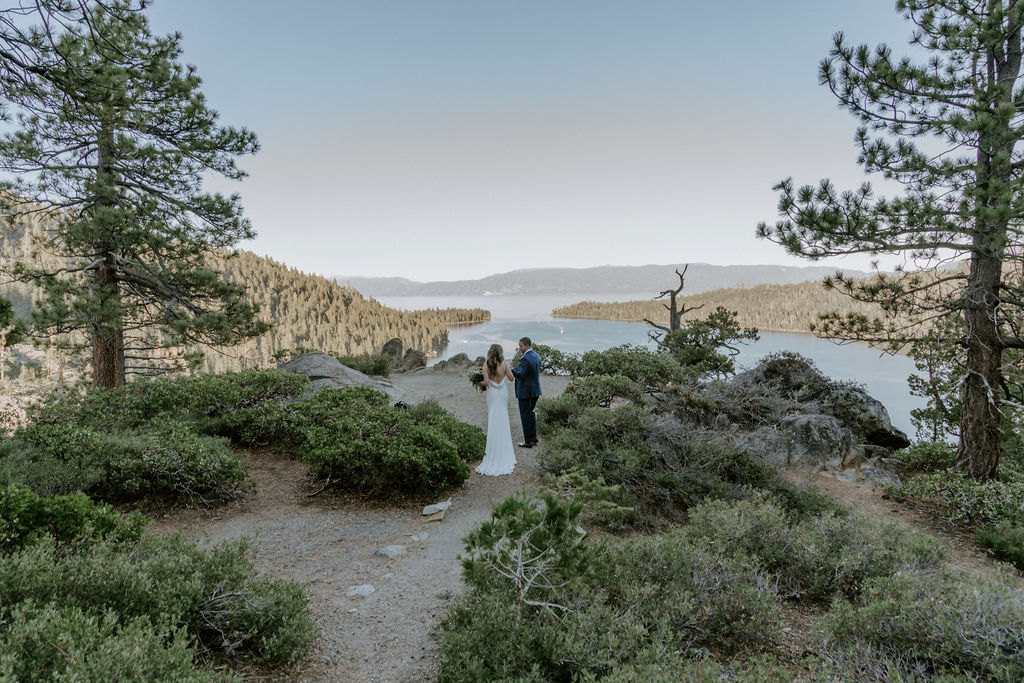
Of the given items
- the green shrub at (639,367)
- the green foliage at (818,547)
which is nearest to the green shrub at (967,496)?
the green foliage at (818,547)

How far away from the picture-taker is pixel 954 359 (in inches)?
345

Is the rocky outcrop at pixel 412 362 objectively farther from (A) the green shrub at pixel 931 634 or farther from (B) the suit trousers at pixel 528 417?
(A) the green shrub at pixel 931 634

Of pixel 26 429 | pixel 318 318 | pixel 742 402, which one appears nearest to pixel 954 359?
pixel 742 402

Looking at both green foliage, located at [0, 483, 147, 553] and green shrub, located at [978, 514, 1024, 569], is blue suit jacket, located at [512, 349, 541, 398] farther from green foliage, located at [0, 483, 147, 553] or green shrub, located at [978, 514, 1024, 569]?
green shrub, located at [978, 514, 1024, 569]

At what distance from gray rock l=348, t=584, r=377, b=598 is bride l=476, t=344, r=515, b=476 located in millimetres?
3587

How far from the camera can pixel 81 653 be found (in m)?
1.97

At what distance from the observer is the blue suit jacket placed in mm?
8727

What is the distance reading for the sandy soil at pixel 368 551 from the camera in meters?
3.38

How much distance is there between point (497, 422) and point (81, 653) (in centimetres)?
614

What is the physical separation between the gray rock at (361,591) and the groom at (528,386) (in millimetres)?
4718

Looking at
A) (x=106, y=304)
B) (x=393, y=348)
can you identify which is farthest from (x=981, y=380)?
(x=393, y=348)

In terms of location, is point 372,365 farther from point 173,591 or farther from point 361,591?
point 173,591

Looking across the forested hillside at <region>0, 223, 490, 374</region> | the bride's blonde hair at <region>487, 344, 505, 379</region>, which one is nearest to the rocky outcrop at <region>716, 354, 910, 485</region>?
the bride's blonde hair at <region>487, 344, 505, 379</region>

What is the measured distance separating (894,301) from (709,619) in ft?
26.3
